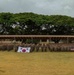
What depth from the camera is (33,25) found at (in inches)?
2808

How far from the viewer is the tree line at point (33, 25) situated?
233 feet

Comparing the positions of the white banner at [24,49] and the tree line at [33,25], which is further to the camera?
the tree line at [33,25]

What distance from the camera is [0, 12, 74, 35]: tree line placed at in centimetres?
7112

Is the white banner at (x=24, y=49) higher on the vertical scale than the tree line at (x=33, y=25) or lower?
lower

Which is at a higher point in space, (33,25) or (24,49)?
(33,25)
